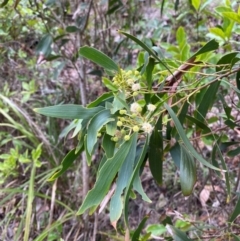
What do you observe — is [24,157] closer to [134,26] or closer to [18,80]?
[18,80]

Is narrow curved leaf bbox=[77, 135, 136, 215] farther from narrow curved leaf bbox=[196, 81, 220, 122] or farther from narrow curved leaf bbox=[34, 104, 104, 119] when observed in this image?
narrow curved leaf bbox=[196, 81, 220, 122]

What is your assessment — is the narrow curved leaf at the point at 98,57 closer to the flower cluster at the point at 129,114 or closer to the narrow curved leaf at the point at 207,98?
the flower cluster at the point at 129,114

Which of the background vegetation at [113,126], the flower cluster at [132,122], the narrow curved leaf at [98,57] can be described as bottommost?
the background vegetation at [113,126]

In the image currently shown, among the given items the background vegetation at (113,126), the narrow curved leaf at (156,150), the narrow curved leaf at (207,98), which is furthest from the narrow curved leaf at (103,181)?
the narrow curved leaf at (207,98)

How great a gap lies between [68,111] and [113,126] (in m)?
0.08

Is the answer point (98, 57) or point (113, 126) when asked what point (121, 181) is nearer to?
point (113, 126)

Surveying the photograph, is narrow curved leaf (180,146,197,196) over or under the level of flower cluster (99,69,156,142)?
under

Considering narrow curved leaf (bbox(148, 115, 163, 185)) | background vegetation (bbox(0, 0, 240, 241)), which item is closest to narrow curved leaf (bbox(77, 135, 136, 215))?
A: background vegetation (bbox(0, 0, 240, 241))

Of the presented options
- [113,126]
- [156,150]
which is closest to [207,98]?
[156,150]

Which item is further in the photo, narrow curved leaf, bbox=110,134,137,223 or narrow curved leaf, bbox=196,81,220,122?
narrow curved leaf, bbox=196,81,220,122

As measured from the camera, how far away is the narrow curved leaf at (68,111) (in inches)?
26.6

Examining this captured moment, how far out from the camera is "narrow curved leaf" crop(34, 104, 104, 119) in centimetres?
68

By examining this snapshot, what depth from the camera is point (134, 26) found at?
1.96 metres

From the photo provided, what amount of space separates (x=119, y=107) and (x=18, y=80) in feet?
5.52
